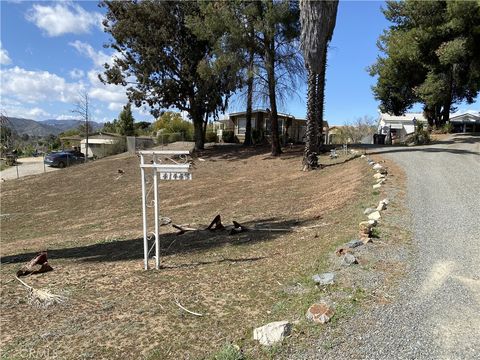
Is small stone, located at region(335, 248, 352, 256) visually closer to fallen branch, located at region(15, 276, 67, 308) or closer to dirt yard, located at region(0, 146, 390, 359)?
dirt yard, located at region(0, 146, 390, 359)

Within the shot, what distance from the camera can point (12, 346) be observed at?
472cm

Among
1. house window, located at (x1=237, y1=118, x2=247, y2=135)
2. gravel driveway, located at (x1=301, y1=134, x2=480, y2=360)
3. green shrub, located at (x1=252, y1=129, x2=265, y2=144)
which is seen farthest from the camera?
house window, located at (x1=237, y1=118, x2=247, y2=135)

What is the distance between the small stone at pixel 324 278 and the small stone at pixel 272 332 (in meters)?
1.16

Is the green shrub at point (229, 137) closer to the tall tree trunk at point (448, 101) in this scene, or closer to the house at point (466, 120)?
the tall tree trunk at point (448, 101)

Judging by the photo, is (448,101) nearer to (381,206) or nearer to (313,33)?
(313,33)

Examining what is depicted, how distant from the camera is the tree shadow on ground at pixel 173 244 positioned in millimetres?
8274

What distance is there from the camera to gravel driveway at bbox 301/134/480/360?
3.85m

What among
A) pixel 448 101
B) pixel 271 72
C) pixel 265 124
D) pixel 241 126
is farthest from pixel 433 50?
pixel 241 126

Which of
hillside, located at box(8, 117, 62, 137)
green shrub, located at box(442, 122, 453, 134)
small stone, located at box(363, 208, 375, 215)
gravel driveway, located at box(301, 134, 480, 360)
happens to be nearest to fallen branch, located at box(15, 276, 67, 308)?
gravel driveway, located at box(301, 134, 480, 360)

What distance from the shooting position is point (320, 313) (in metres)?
4.42

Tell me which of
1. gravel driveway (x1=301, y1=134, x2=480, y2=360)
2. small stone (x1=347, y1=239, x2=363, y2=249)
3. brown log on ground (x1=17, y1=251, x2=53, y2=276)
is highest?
small stone (x1=347, y1=239, x2=363, y2=249)

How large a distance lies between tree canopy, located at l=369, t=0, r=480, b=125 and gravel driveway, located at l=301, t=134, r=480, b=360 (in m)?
18.4

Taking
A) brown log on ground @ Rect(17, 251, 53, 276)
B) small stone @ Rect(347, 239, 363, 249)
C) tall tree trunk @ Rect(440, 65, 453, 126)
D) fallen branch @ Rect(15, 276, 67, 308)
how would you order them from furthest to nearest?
tall tree trunk @ Rect(440, 65, 453, 126), brown log on ground @ Rect(17, 251, 53, 276), small stone @ Rect(347, 239, 363, 249), fallen branch @ Rect(15, 276, 67, 308)

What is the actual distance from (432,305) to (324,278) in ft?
4.22
